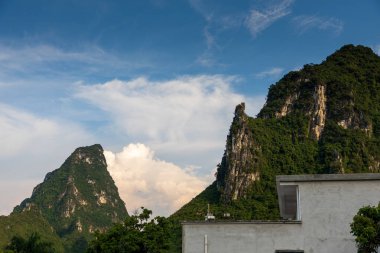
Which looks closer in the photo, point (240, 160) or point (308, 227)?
point (308, 227)

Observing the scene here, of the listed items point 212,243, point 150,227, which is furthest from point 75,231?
point 212,243

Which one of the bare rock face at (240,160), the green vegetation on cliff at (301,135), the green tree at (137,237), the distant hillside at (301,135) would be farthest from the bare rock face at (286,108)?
the green tree at (137,237)

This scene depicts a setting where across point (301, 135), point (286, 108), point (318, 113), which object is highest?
point (286, 108)

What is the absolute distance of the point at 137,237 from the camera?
38.0 meters

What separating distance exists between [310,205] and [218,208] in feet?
278

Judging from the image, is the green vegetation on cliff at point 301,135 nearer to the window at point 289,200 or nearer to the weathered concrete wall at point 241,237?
the window at point 289,200

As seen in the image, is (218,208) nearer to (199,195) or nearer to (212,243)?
(199,195)

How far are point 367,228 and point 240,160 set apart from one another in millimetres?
93643

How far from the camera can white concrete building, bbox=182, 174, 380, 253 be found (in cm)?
1688

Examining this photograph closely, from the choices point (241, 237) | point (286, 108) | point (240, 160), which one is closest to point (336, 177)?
point (241, 237)

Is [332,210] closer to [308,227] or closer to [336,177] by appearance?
[308,227]

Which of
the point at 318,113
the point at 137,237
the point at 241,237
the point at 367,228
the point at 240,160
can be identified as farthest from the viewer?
the point at 318,113

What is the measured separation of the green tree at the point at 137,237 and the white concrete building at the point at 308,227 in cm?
2139

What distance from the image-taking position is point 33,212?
5645 inches
